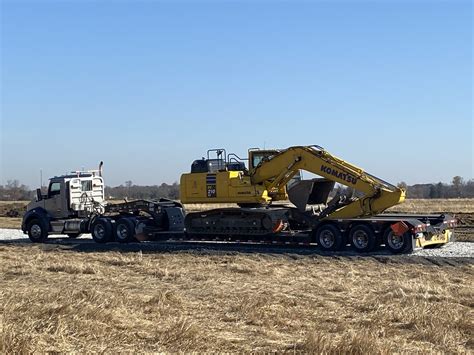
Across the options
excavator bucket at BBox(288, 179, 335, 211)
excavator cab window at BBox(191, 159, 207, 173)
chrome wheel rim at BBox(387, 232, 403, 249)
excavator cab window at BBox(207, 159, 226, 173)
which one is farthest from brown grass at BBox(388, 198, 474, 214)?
chrome wheel rim at BBox(387, 232, 403, 249)

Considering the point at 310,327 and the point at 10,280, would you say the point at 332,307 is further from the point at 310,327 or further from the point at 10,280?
the point at 10,280

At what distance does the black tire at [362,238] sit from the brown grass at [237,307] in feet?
8.57

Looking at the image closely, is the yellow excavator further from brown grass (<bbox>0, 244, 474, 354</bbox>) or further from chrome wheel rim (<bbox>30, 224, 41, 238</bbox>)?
chrome wheel rim (<bbox>30, 224, 41, 238</bbox>)

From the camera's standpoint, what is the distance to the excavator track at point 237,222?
2528cm

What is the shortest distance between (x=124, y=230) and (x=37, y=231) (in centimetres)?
443

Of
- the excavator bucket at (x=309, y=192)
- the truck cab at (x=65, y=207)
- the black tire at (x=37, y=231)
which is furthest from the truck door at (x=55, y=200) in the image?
the excavator bucket at (x=309, y=192)

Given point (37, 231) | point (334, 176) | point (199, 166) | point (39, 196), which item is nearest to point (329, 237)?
point (334, 176)

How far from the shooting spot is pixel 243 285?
1580 cm

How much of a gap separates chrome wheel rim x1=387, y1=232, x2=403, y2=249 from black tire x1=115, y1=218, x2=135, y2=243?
32.9 feet

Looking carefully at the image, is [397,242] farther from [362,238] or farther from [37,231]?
[37,231]

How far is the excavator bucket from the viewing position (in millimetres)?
25484

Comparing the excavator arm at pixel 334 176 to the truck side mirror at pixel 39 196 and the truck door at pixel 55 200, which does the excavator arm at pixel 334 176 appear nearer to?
the truck door at pixel 55 200

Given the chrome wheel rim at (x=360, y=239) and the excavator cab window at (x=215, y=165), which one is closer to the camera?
the chrome wheel rim at (x=360, y=239)

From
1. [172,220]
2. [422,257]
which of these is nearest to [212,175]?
[172,220]
